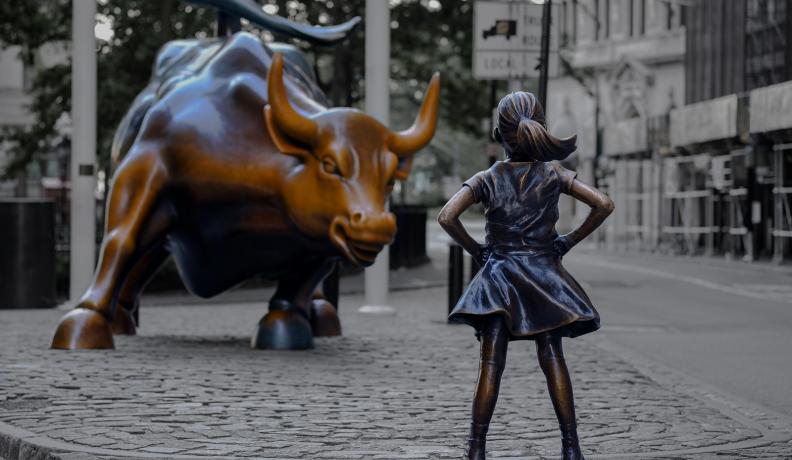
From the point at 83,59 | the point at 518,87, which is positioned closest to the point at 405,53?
the point at 518,87

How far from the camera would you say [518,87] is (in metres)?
19.3

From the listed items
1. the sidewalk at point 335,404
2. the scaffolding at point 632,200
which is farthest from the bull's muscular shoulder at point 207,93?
the scaffolding at point 632,200

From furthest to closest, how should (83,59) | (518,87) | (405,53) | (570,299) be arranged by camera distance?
(405,53), (518,87), (83,59), (570,299)

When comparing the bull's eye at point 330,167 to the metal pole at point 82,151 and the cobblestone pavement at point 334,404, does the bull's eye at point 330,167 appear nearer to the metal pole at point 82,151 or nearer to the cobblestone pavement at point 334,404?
the cobblestone pavement at point 334,404

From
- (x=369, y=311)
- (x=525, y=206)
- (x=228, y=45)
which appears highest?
(x=228, y=45)

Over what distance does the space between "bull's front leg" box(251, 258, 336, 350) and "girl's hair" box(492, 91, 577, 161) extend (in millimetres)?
6112

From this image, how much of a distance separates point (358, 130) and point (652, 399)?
10.7ft

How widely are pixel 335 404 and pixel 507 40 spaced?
10.5 meters

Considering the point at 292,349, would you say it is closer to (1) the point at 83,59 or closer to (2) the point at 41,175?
(1) the point at 83,59

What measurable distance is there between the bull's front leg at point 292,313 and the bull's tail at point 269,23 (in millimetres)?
2458

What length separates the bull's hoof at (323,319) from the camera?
1423cm

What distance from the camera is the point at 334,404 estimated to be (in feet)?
30.2

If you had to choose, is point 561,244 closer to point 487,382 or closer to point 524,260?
point 524,260

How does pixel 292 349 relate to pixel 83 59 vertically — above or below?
below
